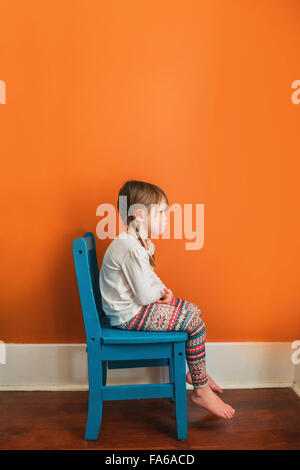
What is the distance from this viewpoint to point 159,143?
159 cm

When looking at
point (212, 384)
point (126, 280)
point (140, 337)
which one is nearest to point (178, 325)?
point (140, 337)

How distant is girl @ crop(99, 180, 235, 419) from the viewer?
128 centimetres

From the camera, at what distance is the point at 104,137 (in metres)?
1.58

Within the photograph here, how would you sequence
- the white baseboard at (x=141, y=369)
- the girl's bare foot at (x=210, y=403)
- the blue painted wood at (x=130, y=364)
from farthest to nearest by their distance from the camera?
the white baseboard at (x=141, y=369)
the blue painted wood at (x=130, y=364)
the girl's bare foot at (x=210, y=403)

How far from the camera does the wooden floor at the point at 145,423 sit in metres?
1.26

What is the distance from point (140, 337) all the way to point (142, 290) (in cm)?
17

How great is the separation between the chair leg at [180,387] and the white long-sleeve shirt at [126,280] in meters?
0.21

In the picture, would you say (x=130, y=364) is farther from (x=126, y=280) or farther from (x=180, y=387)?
(x=126, y=280)

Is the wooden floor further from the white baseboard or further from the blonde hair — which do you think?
the blonde hair

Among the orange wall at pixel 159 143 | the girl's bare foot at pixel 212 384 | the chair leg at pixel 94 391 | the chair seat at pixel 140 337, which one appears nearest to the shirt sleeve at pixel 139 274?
the chair seat at pixel 140 337

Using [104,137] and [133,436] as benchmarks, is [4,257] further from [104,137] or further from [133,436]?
[133,436]

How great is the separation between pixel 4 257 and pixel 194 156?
100 cm

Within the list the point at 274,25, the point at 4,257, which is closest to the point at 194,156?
the point at 274,25

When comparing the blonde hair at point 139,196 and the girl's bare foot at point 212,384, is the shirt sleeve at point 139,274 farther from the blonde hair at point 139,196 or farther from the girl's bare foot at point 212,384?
the girl's bare foot at point 212,384
